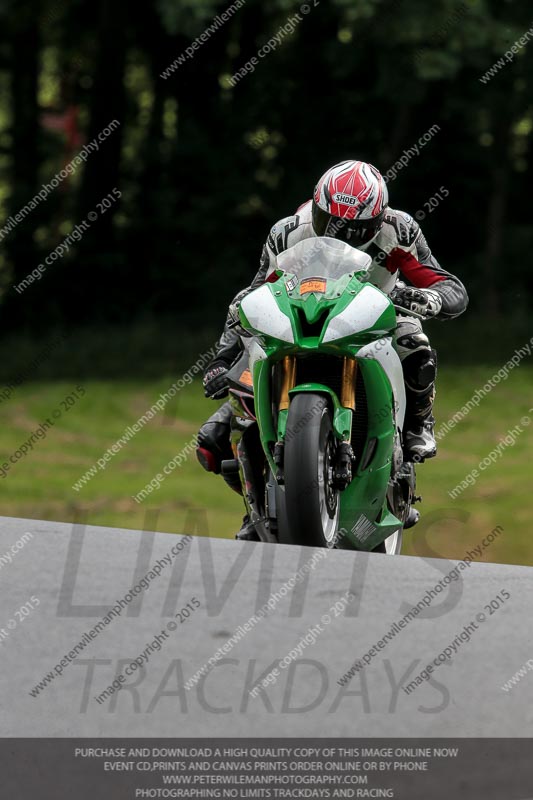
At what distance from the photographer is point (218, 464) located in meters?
6.60

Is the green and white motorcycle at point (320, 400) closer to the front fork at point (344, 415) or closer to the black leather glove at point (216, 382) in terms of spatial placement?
the front fork at point (344, 415)

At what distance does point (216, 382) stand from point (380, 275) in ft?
3.02

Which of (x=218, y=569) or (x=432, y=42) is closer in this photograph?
(x=218, y=569)

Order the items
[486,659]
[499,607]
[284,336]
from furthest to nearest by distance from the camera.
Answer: [284,336], [499,607], [486,659]

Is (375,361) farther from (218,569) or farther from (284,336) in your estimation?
(218,569)

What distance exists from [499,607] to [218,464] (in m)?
2.42

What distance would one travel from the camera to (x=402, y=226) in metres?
6.24

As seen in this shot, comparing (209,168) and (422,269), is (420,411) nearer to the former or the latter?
(422,269)

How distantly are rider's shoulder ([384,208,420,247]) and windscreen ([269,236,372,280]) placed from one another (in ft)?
1.05

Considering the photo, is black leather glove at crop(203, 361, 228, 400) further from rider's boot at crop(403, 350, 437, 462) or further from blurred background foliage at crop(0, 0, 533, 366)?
blurred background foliage at crop(0, 0, 533, 366)

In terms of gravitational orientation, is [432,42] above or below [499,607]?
above
